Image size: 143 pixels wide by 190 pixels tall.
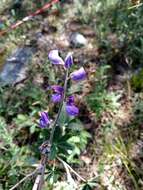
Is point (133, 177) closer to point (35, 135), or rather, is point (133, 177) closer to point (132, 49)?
point (35, 135)

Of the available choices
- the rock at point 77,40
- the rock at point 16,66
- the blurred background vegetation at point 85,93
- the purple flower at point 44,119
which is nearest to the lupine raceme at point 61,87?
the purple flower at point 44,119

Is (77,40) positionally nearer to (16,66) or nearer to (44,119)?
(16,66)

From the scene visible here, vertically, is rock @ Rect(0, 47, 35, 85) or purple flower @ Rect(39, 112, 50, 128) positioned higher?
purple flower @ Rect(39, 112, 50, 128)

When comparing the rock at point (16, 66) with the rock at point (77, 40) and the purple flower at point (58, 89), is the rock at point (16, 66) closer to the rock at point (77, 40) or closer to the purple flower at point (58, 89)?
the rock at point (77, 40)

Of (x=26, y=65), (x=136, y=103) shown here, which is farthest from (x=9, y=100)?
(x=136, y=103)

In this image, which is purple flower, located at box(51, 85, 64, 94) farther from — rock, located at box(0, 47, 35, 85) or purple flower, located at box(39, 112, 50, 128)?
rock, located at box(0, 47, 35, 85)

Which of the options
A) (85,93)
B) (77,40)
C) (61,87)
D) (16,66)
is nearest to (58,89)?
(61,87)

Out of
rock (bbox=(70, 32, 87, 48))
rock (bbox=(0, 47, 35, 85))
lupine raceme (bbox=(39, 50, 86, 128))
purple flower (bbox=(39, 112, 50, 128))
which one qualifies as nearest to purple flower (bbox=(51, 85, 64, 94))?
lupine raceme (bbox=(39, 50, 86, 128))
